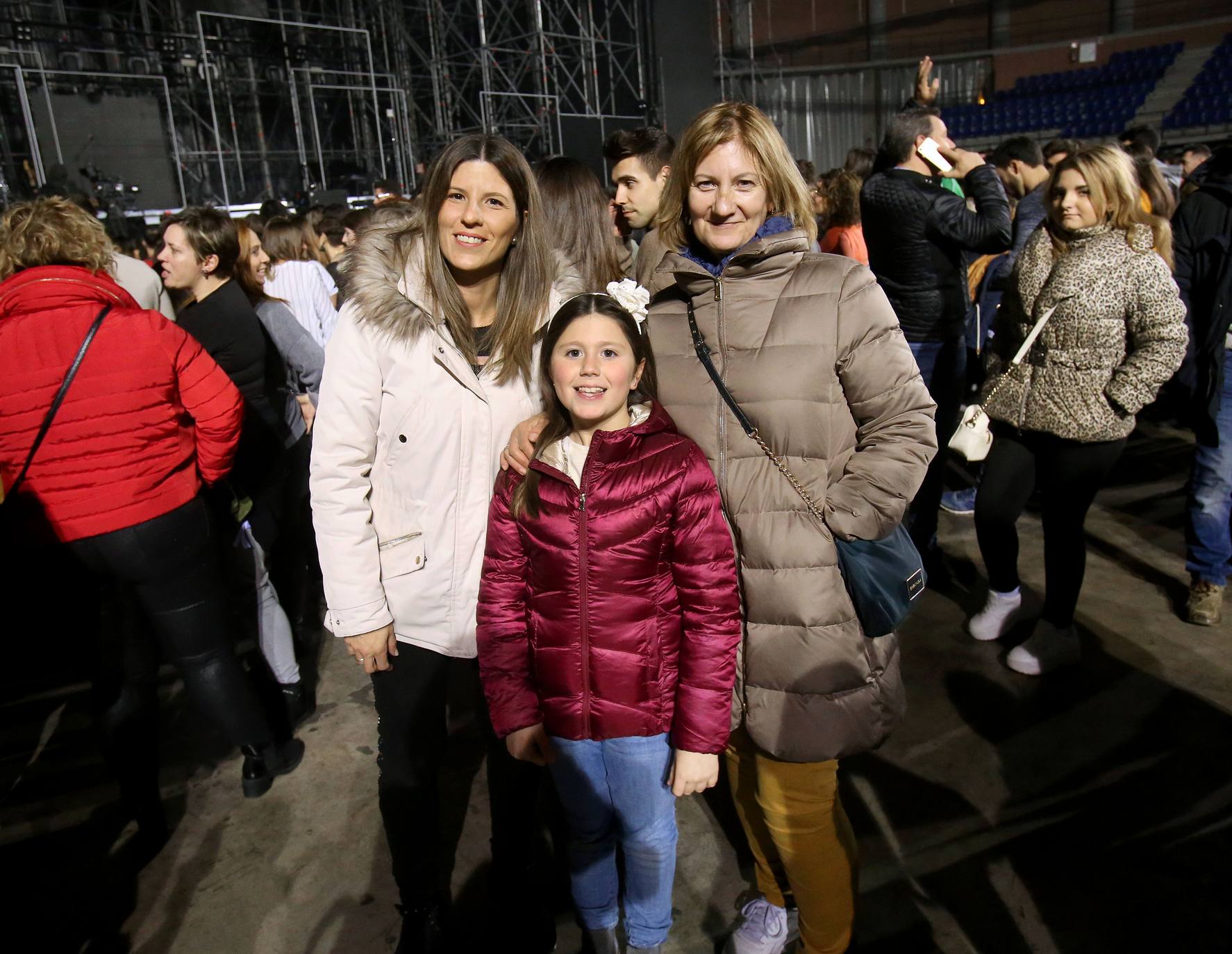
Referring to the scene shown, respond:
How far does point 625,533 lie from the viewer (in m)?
1.58

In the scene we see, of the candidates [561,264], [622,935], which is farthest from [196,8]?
[622,935]

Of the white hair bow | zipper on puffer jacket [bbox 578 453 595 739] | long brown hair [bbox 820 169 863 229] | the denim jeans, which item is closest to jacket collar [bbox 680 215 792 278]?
the white hair bow

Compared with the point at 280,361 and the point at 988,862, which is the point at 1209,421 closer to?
the point at 988,862

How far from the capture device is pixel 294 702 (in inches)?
119

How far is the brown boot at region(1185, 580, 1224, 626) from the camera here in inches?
129

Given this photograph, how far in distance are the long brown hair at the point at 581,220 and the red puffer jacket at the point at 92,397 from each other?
105 cm

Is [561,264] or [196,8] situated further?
[196,8]

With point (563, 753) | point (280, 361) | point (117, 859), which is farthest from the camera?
point (280, 361)

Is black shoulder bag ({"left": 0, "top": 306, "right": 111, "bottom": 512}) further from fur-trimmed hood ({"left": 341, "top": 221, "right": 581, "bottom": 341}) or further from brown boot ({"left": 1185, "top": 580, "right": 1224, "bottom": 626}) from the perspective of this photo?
brown boot ({"left": 1185, "top": 580, "right": 1224, "bottom": 626})

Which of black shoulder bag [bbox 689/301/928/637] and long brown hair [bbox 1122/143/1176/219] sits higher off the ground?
long brown hair [bbox 1122/143/1176/219]

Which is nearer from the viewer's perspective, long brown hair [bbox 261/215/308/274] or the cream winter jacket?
the cream winter jacket

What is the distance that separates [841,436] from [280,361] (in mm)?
2374

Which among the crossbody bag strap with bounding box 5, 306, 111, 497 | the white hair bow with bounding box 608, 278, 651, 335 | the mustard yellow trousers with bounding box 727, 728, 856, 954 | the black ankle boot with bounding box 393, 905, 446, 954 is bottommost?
the black ankle boot with bounding box 393, 905, 446, 954

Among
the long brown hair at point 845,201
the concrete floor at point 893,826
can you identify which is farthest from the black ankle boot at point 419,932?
the long brown hair at point 845,201
